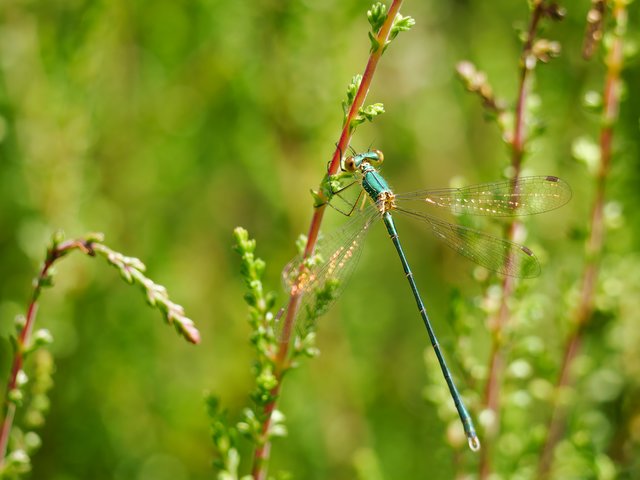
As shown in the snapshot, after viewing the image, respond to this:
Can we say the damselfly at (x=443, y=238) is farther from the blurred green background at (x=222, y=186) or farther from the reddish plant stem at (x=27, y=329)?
the blurred green background at (x=222, y=186)

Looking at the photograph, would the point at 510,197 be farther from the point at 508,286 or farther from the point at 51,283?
Answer: the point at 51,283

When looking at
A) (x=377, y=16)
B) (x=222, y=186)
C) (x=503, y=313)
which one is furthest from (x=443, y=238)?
(x=222, y=186)

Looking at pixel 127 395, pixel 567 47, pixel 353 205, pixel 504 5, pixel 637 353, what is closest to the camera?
pixel 353 205

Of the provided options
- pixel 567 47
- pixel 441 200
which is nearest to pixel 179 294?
pixel 441 200

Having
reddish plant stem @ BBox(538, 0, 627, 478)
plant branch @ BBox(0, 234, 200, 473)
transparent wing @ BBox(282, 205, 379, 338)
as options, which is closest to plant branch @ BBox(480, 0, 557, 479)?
reddish plant stem @ BBox(538, 0, 627, 478)

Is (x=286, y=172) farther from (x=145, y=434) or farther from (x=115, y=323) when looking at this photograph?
(x=145, y=434)

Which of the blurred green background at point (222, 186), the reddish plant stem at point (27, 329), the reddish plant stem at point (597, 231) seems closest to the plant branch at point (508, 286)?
the reddish plant stem at point (597, 231)
